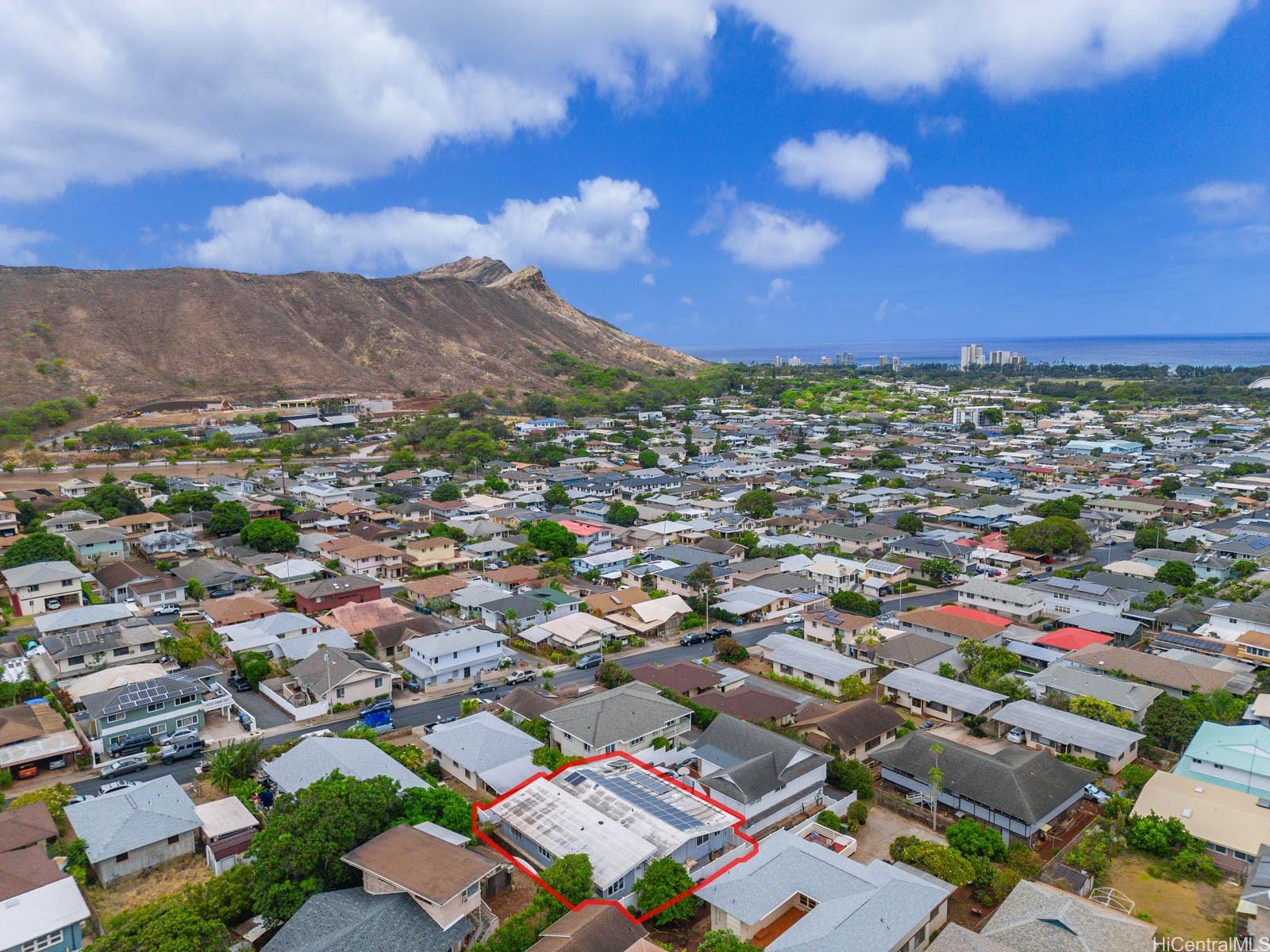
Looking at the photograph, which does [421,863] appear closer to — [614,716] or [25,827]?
[614,716]

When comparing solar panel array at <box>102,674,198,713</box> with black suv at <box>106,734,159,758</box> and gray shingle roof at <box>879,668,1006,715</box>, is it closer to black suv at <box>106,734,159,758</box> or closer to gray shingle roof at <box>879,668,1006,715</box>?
black suv at <box>106,734,159,758</box>

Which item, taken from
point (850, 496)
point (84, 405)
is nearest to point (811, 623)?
A: point (850, 496)

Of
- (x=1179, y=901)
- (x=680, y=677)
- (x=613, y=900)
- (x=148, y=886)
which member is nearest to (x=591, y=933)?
(x=613, y=900)

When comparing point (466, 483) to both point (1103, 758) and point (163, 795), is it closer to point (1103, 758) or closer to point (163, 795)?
point (163, 795)

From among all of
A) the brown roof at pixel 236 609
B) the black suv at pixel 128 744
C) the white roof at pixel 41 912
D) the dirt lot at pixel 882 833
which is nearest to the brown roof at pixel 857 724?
the dirt lot at pixel 882 833

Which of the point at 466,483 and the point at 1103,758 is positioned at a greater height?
the point at 466,483

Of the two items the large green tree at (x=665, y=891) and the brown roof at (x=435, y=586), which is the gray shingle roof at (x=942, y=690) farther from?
the brown roof at (x=435, y=586)
